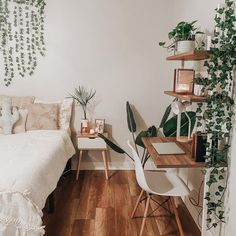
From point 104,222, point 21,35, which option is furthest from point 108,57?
point 104,222

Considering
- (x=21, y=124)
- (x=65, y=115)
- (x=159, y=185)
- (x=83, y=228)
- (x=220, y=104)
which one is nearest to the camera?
(x=220, y=104)

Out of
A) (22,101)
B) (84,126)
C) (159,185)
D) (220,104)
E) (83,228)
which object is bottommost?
(83,228)

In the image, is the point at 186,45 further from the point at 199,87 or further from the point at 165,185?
the point at 165,185

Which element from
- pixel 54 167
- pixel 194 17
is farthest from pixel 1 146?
pixel 194 17

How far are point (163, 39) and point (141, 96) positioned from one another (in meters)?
0.80

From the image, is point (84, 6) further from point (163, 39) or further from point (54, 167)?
point (54, 167)

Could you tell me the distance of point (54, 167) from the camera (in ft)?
7.82

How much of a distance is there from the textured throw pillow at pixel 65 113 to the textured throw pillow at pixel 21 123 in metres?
0.28

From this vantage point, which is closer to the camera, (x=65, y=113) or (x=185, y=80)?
(x=185, y=80)

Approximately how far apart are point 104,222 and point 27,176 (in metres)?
0.95

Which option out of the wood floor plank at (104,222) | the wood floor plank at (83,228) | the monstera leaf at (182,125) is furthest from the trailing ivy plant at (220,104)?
the wood floor plank at (83,228)

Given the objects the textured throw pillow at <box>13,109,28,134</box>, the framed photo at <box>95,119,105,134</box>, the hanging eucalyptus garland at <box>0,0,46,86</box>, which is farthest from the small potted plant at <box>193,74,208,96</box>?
the hanging eucalyptus garland at <box>0,0,46,86</box>

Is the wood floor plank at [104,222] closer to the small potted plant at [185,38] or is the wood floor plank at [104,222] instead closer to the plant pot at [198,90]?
the plant pot at [198,90]

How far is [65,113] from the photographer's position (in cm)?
348
